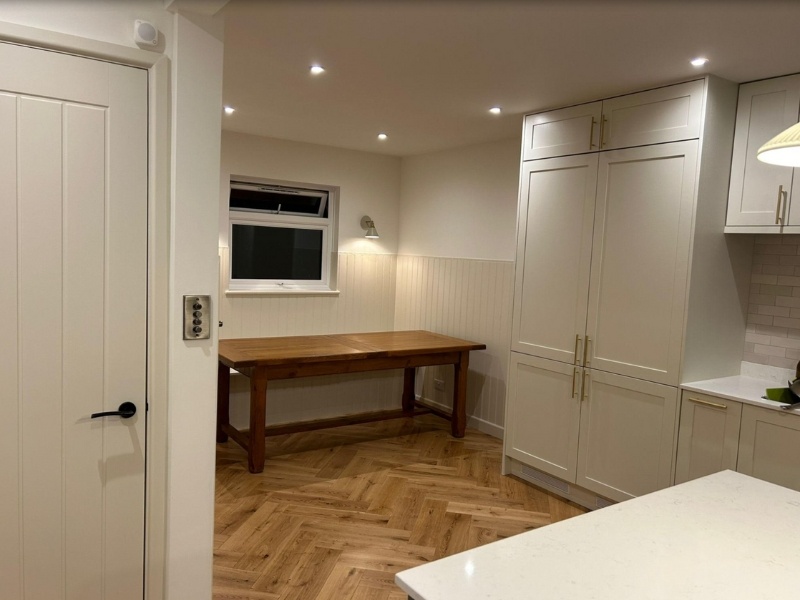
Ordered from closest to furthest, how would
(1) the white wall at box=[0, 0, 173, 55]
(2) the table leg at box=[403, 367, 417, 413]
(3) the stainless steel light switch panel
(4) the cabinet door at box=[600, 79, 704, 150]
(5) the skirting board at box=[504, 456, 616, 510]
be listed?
(1) the white wall at box=[0, 0, 173, 55], (3) the stainless steel light switch panel, (4) the cabinet door at box=[600, 79, 704, 150], (5) the skirting board at box=[504, 456, 616, 510], (2) the table leg at box=[403, 367, 417, 413]

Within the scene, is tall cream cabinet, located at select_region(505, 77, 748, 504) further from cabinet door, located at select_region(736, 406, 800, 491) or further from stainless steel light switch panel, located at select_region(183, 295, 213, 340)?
stainless steel light switch panel, located at select_region(183, 295, 213, 340)

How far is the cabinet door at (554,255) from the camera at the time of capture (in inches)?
135

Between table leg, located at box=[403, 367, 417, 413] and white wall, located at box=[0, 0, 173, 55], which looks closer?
white wall, located at box=[0, 0, 173, 55]

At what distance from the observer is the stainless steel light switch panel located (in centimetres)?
198

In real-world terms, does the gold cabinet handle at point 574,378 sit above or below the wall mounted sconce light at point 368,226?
below

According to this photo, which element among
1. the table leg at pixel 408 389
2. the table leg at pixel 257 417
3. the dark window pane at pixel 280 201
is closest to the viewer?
the table leg at pixel 257 417

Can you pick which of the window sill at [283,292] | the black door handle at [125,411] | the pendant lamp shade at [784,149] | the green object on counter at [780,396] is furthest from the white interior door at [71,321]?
the window sill at [283,292]

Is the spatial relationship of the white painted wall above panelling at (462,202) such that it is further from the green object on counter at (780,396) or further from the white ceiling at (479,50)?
the green object on counter at (780,396)

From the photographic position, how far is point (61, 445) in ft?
6.07

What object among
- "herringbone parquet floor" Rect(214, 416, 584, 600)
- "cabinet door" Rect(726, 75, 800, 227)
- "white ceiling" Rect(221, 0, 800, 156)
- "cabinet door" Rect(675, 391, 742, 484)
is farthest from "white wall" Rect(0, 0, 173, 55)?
"cabinet door" Rect(675, 391, 742, 484)

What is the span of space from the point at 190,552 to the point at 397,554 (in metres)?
1.20

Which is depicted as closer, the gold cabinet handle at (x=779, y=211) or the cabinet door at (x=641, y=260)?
the gold cabinet handle at (x=779, y=211)

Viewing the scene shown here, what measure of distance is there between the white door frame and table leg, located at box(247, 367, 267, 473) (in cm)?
181

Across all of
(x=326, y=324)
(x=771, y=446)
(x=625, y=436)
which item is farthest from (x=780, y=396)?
(x=326, y=324)
